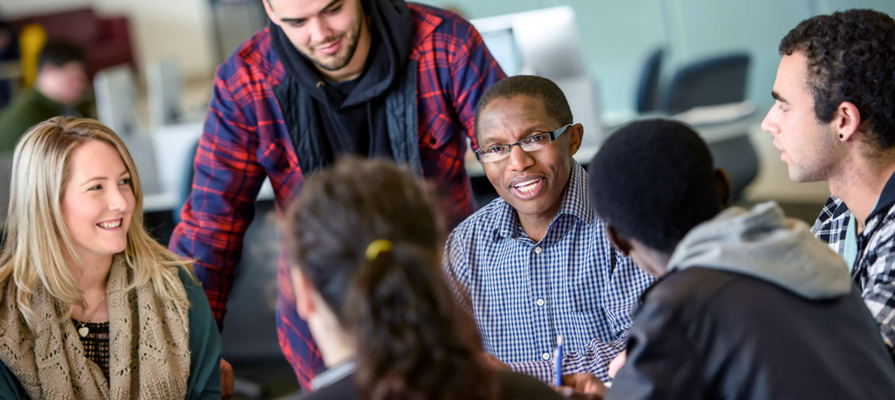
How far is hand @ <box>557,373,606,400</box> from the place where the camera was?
3.76ft

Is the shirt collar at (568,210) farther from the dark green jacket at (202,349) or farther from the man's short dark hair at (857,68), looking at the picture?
the dark green jacket at (202,349)

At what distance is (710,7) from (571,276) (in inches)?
178

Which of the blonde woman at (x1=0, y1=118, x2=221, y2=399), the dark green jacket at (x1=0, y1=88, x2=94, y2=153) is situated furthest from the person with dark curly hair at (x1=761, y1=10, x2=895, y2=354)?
the dark green jacket at (x1=0, y1=88, x2=94, y2=153)

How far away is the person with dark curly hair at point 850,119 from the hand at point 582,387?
0.43 m

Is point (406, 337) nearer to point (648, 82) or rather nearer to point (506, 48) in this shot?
point (506, 48)

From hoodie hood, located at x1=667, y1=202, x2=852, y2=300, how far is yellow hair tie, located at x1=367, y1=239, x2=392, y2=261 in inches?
14.9

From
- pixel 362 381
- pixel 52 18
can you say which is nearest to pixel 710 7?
pixel 362 381

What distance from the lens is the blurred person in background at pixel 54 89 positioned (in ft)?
13.4

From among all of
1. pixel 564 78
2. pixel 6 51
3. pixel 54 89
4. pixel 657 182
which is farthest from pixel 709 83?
pixel 6 51

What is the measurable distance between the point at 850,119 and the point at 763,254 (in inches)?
18.5

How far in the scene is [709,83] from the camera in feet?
14.7

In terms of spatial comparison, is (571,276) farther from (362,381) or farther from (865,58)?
(362,381)

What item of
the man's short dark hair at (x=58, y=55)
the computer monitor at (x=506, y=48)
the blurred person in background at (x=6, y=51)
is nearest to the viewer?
the computer monitor at (x=506, y=48)

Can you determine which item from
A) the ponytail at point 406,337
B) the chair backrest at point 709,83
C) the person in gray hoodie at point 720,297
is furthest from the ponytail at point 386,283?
the chair backrest at point 709,83
